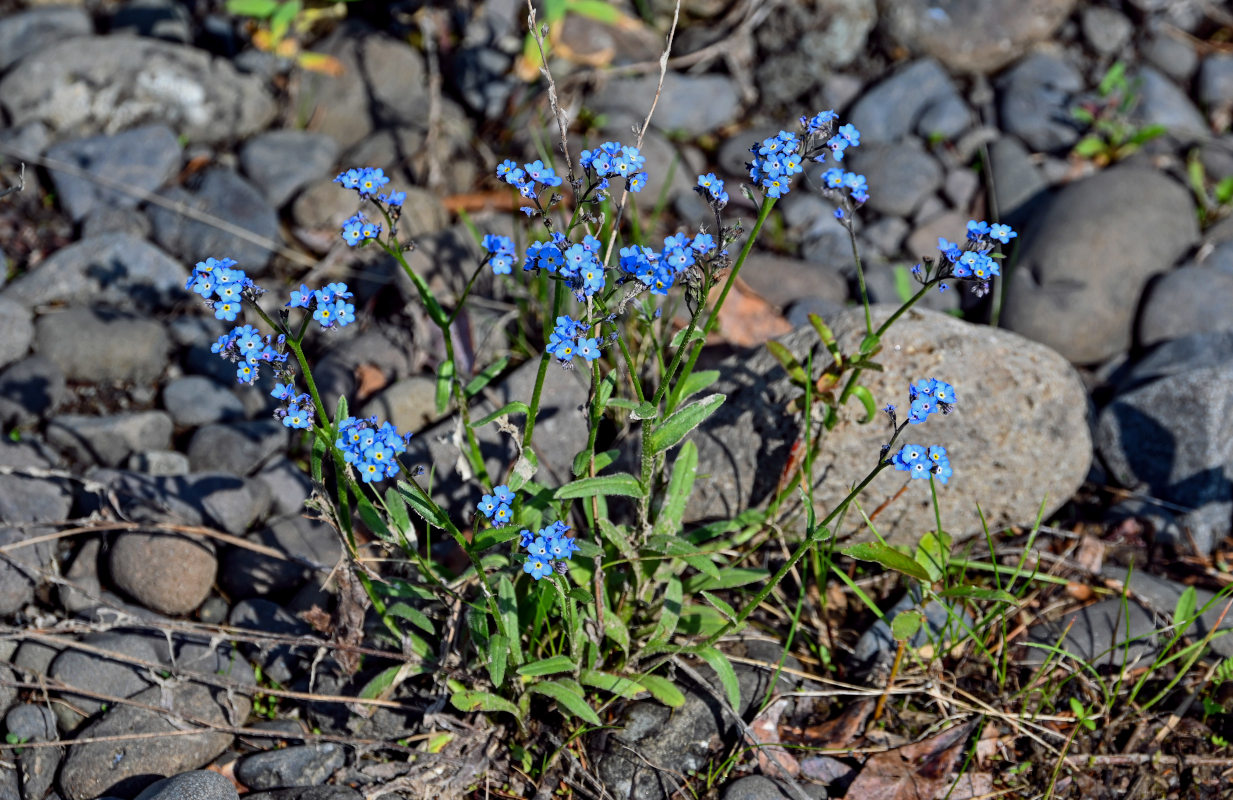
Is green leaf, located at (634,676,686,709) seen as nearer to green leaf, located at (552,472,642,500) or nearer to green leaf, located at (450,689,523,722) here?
green leaf, located at (450,689,523,722)

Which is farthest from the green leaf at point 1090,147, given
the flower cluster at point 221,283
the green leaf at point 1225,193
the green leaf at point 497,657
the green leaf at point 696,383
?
the flower cluster at point 221,283

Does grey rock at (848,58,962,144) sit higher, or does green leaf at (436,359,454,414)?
grey rock at (848,58,962,144)

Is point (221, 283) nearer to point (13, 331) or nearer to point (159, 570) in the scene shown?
point (159, 570)

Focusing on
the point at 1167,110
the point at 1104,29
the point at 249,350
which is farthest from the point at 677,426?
the point at 1104,29

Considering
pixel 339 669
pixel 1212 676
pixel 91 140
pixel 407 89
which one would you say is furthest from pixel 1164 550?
pixel 91 140

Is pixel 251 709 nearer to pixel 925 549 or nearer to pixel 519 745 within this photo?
pixel 519 745

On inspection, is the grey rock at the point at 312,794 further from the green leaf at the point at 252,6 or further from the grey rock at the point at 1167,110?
the grey rock at the point at 1167,110

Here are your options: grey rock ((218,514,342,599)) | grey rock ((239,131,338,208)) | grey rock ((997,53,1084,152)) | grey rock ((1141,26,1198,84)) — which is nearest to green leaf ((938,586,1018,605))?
grey rock ((218,514,342,599))
